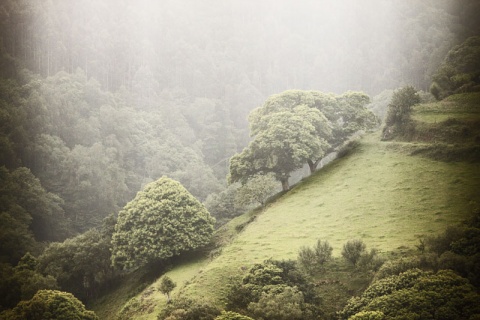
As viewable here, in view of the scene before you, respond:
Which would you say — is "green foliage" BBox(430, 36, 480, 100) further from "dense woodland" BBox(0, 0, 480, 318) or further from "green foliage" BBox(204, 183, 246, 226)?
"green foliage" BBox(204, 183, 246, 226)

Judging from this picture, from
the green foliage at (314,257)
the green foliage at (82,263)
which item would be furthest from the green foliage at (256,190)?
the green foliage at (314,257)

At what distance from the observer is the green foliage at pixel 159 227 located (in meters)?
38.7

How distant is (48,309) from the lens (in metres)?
24.8

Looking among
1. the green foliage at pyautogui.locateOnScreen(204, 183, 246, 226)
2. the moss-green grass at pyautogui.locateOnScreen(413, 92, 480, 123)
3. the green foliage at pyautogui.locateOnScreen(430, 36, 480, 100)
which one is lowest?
the green foliage at pyautogui.locateOnScreen(204, 183, 246, 226)

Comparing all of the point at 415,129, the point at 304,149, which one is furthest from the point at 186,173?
the point at 415,129

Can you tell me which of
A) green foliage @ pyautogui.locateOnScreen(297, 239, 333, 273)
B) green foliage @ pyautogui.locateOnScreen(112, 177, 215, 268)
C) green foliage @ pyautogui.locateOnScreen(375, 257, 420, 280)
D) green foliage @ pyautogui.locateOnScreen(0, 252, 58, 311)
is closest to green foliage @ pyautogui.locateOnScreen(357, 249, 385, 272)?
green foliage @ pyautogui.locateOnScreen(375, 257, 420, 280)

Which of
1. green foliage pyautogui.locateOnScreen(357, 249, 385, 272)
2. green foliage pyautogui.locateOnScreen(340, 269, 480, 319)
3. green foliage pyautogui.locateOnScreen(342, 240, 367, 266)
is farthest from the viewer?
green foliage pyautogui.locateOnScreen(342, 240, 367, 266)

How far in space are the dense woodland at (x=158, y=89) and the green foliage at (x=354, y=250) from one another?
69.6ft

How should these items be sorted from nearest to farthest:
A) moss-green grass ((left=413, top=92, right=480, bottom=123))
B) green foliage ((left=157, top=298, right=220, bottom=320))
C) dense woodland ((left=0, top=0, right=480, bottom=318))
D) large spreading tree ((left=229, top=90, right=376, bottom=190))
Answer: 1. green foliage ((left=157, top=298, right=220, bottom=320))
2. moss-green grass ((left=413, top=92, right=480, bottom=123))
3. large spreading tree ((left=229, top=90, right=376, bottom=190))
4. dense woodland ((left=0, top=0, right=480, bottom=318))

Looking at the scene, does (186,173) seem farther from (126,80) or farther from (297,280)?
(297,280)

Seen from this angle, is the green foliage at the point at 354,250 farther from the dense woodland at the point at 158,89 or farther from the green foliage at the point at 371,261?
the dense woodland at the point at 158,89

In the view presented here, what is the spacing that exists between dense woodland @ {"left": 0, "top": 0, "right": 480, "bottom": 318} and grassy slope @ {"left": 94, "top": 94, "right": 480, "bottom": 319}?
6.78m

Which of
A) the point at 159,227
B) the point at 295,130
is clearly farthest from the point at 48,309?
the point at 295,130

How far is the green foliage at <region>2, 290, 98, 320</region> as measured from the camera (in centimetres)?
2444
